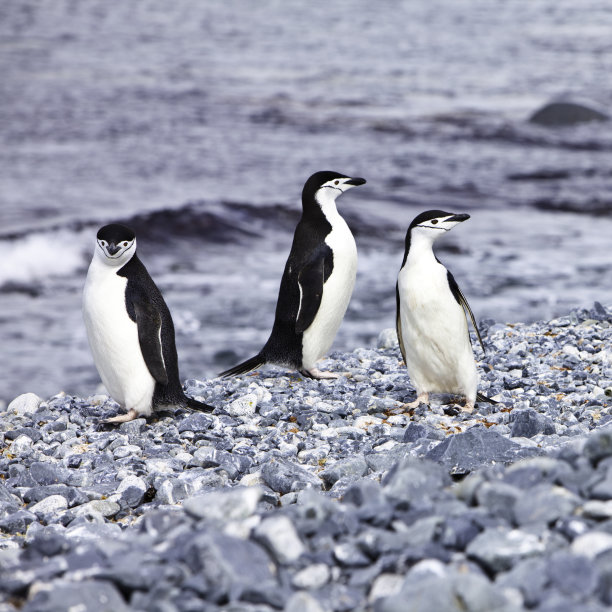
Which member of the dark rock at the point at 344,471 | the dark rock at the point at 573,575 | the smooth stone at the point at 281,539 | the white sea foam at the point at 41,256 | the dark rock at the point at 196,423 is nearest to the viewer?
the dark rock at the point at 573,575

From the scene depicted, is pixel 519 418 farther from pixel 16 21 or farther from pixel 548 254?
pixel 16 21

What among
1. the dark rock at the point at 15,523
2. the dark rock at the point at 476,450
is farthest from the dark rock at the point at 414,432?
the dark rock at the point at 15,523

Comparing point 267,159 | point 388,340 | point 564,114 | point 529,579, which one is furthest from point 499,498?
point 564,114

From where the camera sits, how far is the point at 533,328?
6109 mm

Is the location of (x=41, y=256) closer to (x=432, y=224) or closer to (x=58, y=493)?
(x=432, y=224)

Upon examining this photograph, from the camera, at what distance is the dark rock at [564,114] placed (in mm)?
20953

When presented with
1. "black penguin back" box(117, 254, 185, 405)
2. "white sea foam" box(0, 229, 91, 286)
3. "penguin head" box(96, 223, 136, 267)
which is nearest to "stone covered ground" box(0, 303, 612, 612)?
"black penguin back" box(117, 254, 185, 405)

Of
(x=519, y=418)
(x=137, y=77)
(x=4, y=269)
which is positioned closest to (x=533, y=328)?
(x=519, y=418)

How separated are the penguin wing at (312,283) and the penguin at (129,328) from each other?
41.9 inches

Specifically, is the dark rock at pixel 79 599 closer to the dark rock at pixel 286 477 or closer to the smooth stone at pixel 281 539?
the smooth stone at pixel 281 539

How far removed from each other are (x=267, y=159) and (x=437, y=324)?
13.7 m

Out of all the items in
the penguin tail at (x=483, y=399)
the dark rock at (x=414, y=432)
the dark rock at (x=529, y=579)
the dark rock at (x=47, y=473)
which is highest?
the dark rock at (x=529, y=579)

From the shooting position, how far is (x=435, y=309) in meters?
4.43

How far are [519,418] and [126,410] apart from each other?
1994 millimetres
